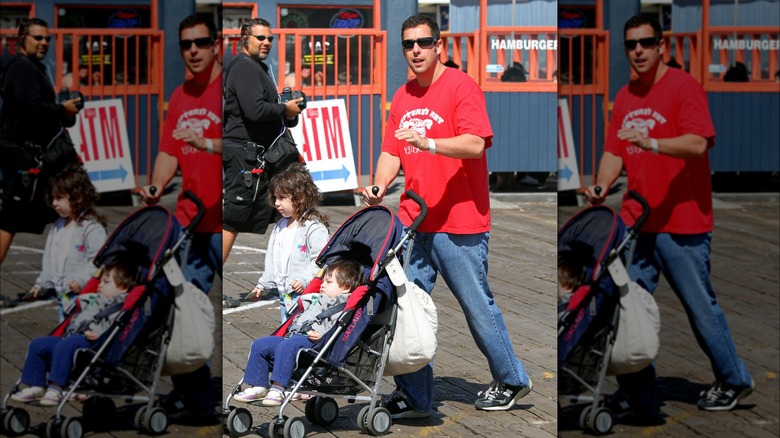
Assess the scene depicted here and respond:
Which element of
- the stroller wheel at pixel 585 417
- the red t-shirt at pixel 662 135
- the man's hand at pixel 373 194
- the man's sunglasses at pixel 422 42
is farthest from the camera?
the man's hand at pixel 373 194

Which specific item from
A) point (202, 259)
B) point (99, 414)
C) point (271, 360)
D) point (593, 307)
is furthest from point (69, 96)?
point (271, 360)

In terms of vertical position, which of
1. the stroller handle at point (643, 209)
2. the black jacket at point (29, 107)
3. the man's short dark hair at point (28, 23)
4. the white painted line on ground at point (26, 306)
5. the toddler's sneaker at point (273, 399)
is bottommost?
the toddler's sneaker at point (273, 399)

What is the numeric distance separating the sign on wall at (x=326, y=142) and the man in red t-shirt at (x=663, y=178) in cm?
141

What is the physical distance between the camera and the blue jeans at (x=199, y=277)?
215 centimetres

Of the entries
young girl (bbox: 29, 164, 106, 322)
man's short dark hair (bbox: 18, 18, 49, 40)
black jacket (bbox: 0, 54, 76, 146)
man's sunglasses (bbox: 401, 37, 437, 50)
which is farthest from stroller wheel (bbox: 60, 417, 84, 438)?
man's sunglasses (bbox: 401, 37, 437, 50)

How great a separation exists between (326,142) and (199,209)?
95cm

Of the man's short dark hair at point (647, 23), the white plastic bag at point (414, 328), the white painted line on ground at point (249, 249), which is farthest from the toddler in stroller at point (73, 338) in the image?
the white plastic bag at point (414, 328)

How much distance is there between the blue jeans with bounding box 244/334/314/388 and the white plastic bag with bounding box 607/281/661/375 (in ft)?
4.94

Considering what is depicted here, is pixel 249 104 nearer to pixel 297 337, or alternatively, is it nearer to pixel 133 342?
pixel 297 337

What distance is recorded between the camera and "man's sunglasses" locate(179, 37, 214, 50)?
2.06 meters

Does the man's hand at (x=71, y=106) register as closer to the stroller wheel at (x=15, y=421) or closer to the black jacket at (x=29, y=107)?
the black jacket at (x=29, y=107)

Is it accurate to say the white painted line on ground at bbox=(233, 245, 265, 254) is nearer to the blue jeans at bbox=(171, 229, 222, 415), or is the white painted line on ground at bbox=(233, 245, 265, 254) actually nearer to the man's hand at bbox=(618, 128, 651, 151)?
the blue jeans at bbox=(171, 229, 222, 415)

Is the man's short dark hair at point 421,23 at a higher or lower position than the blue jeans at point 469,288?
higher

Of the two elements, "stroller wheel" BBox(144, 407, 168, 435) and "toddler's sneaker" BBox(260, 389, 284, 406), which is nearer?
"stroller wheel" BBox(144, 407, 168, 435)
